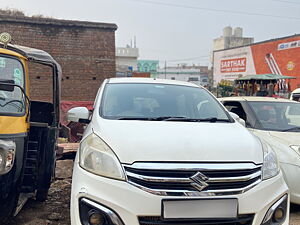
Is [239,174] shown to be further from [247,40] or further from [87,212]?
[247,40]

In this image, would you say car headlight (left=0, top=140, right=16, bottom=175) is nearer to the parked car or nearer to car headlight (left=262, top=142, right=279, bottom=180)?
car headlight (left=262, top=142, right=279, bottom=180)

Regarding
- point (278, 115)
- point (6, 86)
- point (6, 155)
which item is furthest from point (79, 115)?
point (278, 115)

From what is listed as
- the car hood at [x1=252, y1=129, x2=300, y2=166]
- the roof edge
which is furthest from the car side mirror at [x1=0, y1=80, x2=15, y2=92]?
the roof edge

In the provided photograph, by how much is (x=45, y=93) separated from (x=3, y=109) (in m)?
8.56

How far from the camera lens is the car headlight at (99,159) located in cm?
226

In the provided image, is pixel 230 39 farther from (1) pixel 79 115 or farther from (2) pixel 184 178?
(2) pixel 184 178

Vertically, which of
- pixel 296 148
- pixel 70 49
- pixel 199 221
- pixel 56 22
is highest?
pixel 56 22

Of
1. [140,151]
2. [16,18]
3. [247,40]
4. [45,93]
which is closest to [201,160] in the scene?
[140,151]

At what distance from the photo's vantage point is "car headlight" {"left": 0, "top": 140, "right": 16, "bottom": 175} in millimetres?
2564

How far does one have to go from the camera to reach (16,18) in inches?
423

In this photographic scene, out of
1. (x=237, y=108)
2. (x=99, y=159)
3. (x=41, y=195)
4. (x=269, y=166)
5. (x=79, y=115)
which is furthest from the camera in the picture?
(x=237, y=108)

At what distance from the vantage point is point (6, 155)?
259 cm

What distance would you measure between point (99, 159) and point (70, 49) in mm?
9756

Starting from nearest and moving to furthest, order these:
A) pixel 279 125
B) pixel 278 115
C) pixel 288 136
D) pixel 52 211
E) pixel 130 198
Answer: pixel 130 198
pixel 52 211
pixel 288 136
pixel 279 125
pixel 278 115
